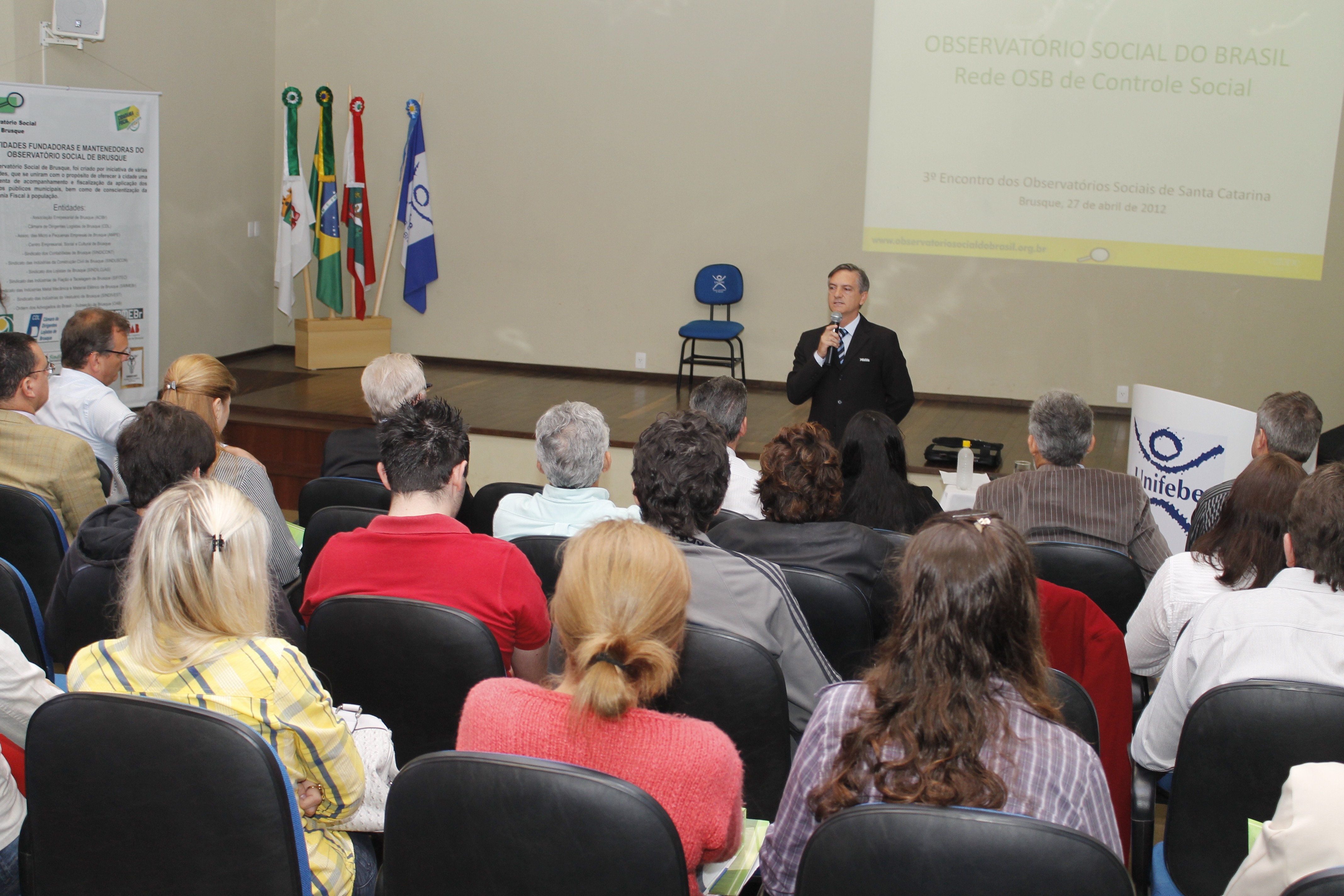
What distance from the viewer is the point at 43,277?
530 centimetres

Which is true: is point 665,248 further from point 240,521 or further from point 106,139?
point 240,521

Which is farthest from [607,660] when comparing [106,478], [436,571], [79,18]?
[79,18]

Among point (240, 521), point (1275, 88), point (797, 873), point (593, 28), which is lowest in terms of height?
point (797, 873)

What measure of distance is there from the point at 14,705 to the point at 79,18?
5.78 metres

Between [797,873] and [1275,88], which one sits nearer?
[797,873]

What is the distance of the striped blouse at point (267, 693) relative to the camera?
4.76 feet

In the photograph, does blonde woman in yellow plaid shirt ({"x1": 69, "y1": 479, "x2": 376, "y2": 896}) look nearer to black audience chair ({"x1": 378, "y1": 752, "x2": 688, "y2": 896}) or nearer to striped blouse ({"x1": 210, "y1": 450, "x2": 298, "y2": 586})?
black audience chair ({"x1": 378, "y1": 752, "x2": 688, "y2": 896})

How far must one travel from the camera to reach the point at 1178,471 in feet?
12.6

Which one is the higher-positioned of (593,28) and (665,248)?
(593,28)

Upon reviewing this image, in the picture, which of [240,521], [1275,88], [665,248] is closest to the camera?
[240,521]

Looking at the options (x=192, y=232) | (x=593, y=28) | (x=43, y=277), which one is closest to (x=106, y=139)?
(x=43, y=277)

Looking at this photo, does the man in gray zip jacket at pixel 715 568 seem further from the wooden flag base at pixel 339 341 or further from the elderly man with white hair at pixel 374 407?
the wooden flag base at pixel 339 341

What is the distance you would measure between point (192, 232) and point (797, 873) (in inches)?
292

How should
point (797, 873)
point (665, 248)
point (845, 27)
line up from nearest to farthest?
1. point (797, 873)
2. point (845, 27)
3. point (665, 248)
